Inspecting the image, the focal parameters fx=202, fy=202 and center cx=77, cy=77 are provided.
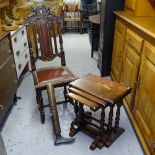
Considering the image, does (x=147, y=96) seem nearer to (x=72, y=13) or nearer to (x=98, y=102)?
(x=98, y=102)

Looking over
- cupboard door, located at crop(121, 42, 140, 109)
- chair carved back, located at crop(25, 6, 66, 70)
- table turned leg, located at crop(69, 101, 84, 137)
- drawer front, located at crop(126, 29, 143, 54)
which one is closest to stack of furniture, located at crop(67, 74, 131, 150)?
table turned leg, located at crop(69, 101, 84, 137)

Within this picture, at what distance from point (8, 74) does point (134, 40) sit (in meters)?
1.28

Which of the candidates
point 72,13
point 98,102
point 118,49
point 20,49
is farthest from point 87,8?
point 98,102

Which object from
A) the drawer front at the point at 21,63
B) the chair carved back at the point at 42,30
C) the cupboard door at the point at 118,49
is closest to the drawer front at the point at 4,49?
the chair carved back at the point at 42,30

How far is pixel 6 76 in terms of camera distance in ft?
6.59

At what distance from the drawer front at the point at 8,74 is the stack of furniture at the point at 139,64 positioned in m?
1.21

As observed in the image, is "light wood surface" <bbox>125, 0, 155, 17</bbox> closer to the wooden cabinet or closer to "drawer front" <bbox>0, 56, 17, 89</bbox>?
the wooden cabinet

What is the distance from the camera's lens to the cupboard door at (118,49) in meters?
2.25

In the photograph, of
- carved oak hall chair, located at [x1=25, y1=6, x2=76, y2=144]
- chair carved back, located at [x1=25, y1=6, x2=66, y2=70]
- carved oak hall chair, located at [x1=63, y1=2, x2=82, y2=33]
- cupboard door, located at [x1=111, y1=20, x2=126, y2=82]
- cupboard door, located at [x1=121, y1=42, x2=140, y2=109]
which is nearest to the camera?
cupboard door, located at [x1=121, y1=42, x2=140, y2=109]

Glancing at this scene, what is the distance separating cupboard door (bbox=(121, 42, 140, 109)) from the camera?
6.02 ft

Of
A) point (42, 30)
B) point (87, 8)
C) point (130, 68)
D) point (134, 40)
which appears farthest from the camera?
point (87, 8)

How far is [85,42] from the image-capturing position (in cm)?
460

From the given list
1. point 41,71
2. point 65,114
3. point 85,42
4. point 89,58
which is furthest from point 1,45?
point 85,42

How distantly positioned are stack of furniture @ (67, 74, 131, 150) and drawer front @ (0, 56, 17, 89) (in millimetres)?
685
